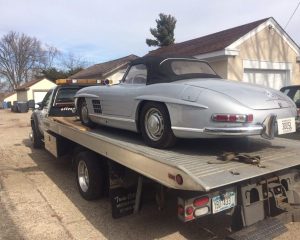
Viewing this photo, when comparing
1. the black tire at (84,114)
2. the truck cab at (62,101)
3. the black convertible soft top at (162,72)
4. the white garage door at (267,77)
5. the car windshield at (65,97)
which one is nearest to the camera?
the black convertible soft top at (162,72)

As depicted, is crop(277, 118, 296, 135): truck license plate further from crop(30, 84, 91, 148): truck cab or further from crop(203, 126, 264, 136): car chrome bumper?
crop(30, 84, 91, 148): truck cab

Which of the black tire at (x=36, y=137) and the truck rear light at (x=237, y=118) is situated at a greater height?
the truck rear light at (x=237, y=118)

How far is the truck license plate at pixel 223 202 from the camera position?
356 cm

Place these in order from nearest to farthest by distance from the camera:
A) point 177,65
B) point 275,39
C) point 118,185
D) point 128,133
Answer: point 118,185, point 177,65, point 128,133, point 275,39

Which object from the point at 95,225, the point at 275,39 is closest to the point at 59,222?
the point at 95,225

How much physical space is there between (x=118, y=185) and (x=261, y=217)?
172cm

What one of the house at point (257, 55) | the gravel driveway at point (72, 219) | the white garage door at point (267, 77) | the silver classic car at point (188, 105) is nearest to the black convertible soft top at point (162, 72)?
the silver classic car at point (188, 105)

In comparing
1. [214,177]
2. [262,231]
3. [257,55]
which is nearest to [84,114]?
[214,177]

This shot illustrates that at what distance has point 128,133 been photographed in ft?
18.2

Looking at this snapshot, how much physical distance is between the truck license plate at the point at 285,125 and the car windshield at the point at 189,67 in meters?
1.46

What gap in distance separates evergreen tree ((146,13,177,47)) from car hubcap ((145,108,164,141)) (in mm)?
34261

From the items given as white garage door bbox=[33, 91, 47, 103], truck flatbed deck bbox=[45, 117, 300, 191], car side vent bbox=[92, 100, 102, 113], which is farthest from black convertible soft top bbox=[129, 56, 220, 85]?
white garage door bbox=[33, 91, 47, 103]

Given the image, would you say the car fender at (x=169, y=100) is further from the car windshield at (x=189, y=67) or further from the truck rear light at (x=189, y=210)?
the truck rear light at (x=189, y=210)

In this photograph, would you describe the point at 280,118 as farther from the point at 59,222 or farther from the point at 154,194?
the point at 59,222
